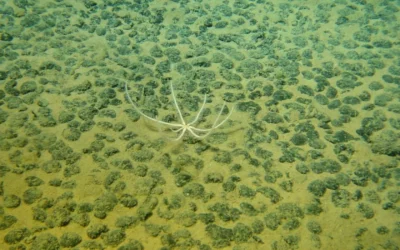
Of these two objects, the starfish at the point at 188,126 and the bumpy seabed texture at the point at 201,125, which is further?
the starfish at the point at 188,126

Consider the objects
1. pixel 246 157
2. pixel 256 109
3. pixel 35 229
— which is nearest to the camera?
pixel 35 229

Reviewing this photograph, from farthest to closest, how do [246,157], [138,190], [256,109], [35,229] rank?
1. [256,109]
2. [246,157]
3. [138,190]
4. [35,229]

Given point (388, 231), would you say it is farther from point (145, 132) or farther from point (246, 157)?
point (145, 132)

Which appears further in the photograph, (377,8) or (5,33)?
(377,8)

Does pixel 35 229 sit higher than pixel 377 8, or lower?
lower

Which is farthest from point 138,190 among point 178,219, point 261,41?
point 261,41

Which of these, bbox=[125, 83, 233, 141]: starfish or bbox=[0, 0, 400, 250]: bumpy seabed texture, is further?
bbox=[125, 83, 233, 141]: starfish

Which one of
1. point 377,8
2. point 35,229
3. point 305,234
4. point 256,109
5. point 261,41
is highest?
point 377,8
